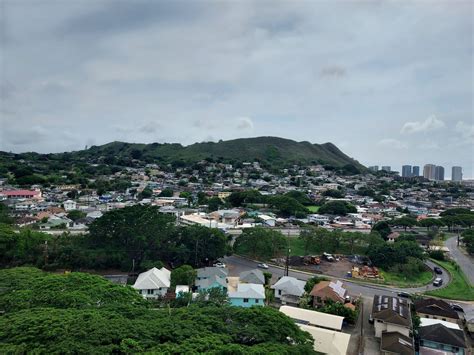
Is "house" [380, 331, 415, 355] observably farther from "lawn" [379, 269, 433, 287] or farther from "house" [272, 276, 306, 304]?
"lawn" [379, 269, 433, 287]

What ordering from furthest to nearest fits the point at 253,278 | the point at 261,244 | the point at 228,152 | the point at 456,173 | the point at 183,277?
the point at 456,173 → the point at 228,152 → the point at 261,244 → the point at 253,278 → the point at 183,277

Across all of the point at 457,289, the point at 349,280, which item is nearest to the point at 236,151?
the point at 349,280

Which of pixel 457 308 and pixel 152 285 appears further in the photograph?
pixel 152 285

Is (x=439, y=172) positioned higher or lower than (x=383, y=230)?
higher

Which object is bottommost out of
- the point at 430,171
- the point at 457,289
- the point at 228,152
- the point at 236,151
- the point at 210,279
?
the point at 457,289

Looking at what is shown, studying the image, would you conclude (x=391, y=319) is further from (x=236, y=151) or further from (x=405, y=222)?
(x=236, y=151)

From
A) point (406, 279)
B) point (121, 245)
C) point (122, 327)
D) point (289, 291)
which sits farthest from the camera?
point (406, 279)

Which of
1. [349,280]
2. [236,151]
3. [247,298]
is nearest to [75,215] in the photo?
[247,298]

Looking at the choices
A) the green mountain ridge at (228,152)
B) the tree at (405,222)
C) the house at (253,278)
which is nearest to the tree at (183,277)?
the house at (253,278)
